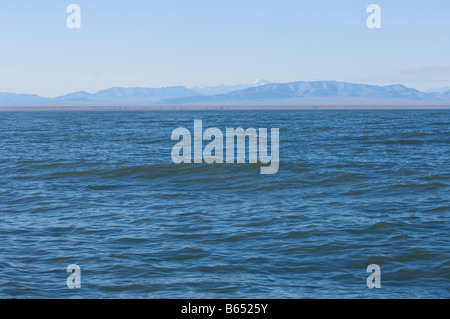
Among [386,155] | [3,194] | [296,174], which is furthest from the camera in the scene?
[386,155]

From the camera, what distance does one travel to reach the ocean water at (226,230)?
1073 cm

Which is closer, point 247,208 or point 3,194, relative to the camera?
point 247,208

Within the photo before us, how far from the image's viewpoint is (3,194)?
68.7 ft

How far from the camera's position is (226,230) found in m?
14.8

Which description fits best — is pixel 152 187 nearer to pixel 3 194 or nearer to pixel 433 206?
pixel 3 194

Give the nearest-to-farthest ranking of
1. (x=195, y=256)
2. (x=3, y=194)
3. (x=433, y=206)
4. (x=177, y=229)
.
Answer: (x=195, y=256) → (x=177, y=229) → (x=433, y=206) → (x=3, y=194)

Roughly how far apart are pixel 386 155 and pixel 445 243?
20304 millimetres

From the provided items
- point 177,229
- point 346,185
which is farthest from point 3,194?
point 346,185

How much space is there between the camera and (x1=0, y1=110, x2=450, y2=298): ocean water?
10.7 m
